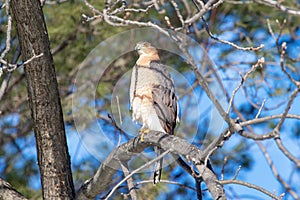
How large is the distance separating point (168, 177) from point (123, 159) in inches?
92.2

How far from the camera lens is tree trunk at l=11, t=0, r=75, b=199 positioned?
330cm

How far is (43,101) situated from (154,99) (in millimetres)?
685

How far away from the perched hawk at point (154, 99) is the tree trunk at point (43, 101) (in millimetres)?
536

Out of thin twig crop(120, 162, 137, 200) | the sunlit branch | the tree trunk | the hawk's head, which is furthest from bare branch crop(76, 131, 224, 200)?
the sunlit branch

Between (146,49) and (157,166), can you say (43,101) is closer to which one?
(157,166)

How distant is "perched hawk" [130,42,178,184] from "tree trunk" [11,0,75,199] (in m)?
0.54

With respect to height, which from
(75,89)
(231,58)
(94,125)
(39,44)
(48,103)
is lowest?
Result: (48,103)

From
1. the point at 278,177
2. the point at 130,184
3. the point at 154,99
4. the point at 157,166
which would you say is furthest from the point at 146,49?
the point at 278,177

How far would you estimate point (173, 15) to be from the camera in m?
6.00

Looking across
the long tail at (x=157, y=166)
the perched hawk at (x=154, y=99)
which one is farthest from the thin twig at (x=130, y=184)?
the perched hawk at (x=154, y=99)

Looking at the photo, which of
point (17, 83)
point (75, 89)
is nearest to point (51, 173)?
point (75, 89)

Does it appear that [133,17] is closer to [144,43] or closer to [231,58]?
[231,58]

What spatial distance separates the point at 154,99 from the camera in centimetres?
370

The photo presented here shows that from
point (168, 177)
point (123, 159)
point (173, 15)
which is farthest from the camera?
point (173, 15)
